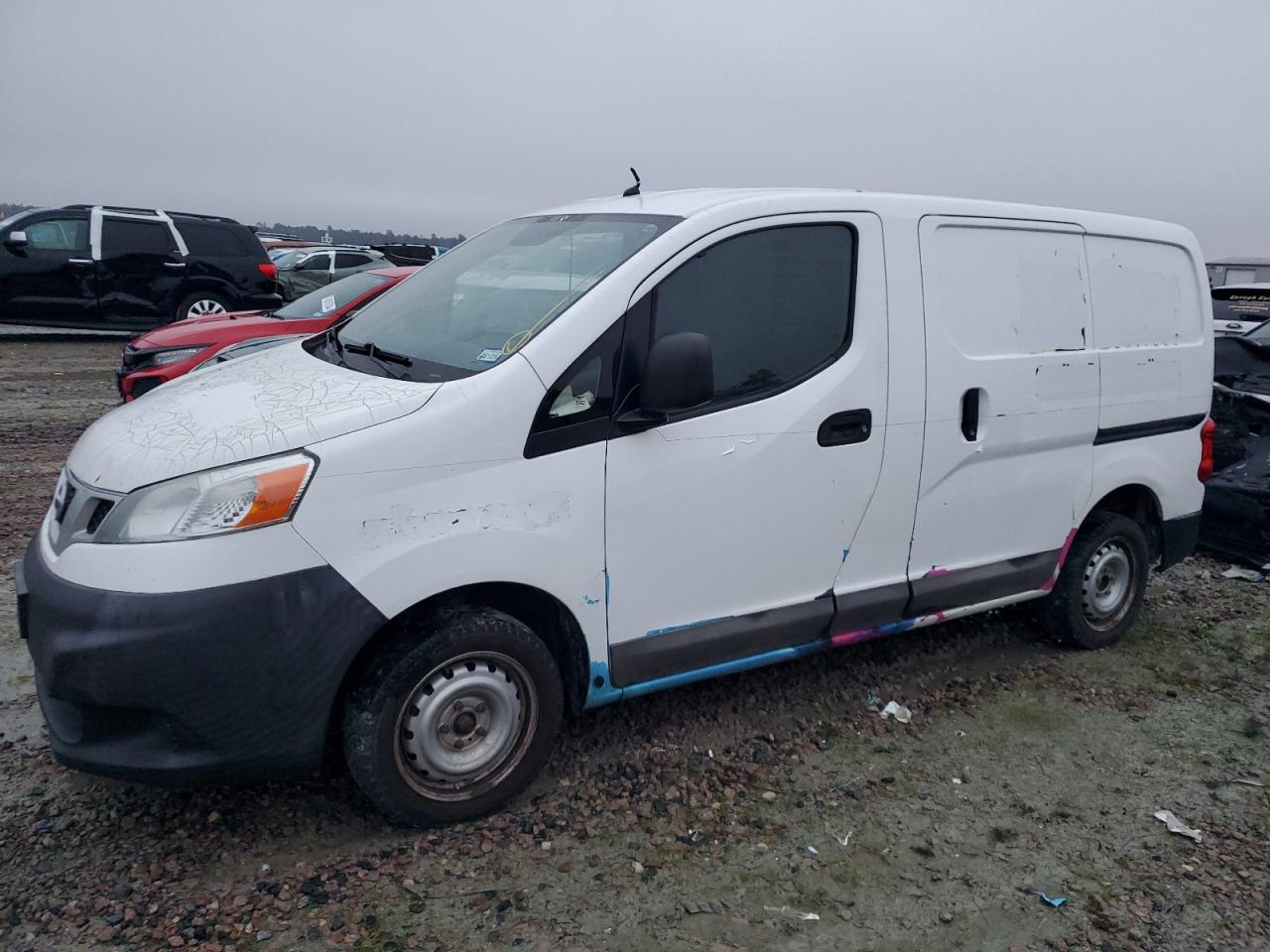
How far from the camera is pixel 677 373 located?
9.80 ft

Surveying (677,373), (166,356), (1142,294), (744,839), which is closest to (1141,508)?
(1142,294)

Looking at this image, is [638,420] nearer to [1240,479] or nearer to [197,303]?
[1240,479]

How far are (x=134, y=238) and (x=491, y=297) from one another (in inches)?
472

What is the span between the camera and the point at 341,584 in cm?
269

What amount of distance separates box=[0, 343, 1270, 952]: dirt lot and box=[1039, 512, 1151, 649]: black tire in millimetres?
450

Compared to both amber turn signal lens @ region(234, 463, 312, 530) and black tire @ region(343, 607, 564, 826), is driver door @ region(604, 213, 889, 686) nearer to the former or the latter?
black tire @ region(343, 607, 564, 826)

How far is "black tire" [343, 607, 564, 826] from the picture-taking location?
285 centimetres

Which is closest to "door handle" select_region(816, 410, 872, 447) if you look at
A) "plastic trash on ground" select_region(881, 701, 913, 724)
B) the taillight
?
"plastic trash on ground" select_region(881, 701, 913, 724)

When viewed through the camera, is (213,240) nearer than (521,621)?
No

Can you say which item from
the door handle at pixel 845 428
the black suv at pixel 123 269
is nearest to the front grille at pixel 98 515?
the door handle at pixel 845 428

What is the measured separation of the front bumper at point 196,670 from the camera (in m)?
2.55

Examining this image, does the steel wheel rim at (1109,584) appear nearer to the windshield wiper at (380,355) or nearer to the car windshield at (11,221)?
the windshield wiper at (380,355)

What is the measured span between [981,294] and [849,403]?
85cm

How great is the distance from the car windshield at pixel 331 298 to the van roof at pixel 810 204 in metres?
4.97
